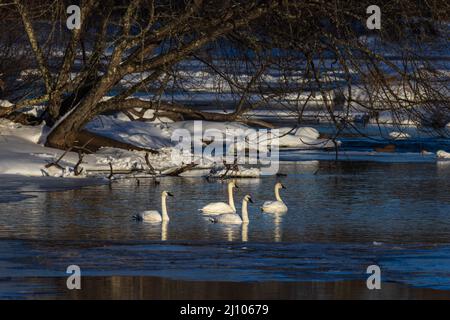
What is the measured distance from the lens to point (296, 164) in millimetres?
25109

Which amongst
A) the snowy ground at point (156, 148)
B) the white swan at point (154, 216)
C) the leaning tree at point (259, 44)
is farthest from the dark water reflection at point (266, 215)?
the leaning tree at point (259, 44)

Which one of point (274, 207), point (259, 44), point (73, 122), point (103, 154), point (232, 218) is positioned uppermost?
point (259, 44)

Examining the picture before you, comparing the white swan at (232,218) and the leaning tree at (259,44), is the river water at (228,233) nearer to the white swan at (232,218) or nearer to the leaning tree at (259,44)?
the white swan at (232,218)

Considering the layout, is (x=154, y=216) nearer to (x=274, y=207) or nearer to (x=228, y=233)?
(x=228, y=233)

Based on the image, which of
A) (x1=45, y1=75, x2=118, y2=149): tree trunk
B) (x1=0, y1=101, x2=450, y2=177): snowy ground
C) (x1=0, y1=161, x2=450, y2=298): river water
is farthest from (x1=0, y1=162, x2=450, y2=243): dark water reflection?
(x1=45, y1=75, x2=118, y2=149): tree trunk

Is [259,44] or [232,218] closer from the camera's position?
[232,218]

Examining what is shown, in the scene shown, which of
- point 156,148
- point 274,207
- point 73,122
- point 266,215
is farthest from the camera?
point 156,148

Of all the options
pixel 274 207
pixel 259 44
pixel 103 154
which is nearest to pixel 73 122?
pixel 103 154

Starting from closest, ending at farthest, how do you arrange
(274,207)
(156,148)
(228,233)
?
(228,233), (274,207), (156,148)

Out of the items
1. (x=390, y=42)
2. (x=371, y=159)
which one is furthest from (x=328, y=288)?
(x=371, y=159)

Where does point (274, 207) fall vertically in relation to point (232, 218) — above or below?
above

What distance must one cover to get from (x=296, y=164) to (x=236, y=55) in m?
2.75

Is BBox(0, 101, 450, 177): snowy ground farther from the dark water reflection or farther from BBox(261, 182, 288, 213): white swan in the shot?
BBox(261, 182, 288, 213): white swan
